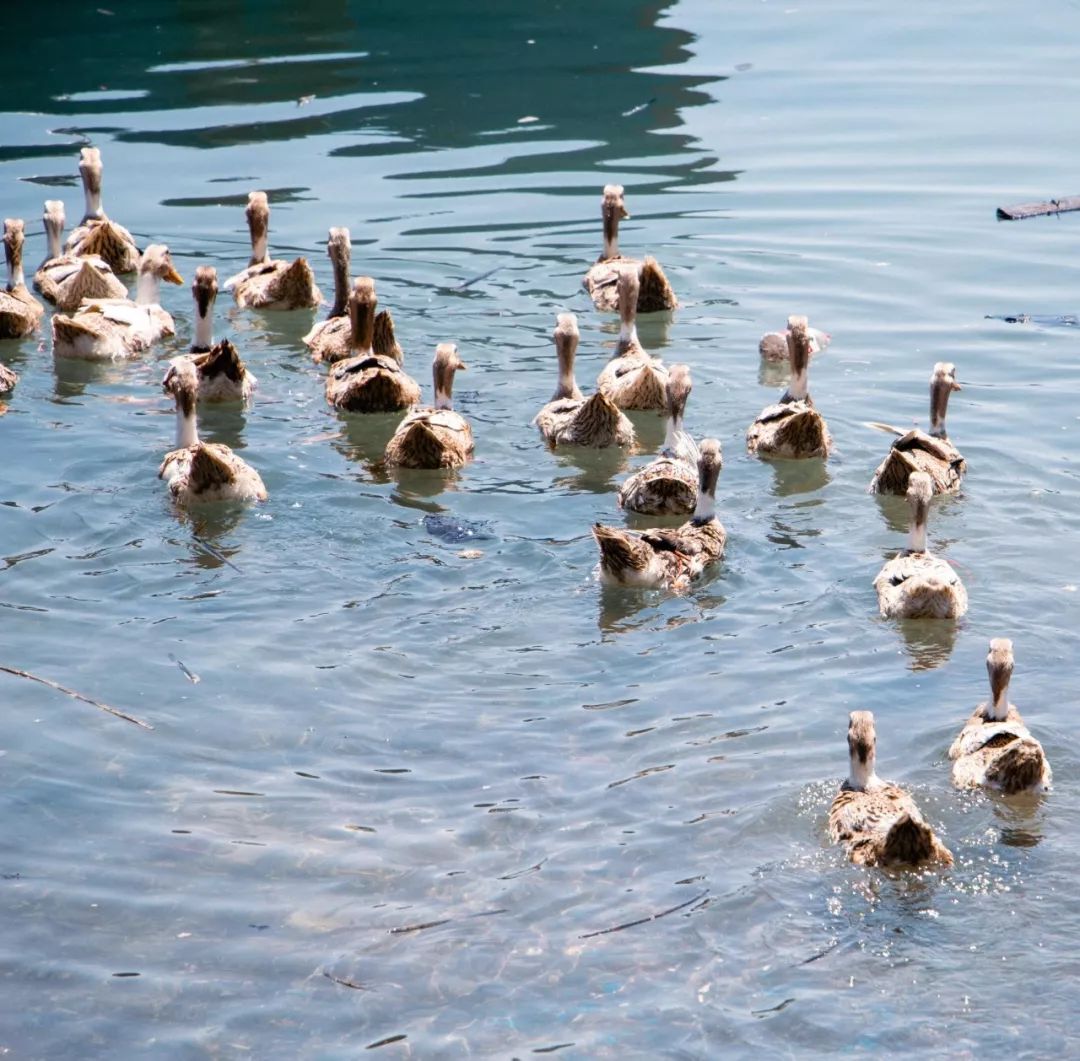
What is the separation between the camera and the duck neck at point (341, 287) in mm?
14711

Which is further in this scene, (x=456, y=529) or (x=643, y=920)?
(x=456, y=529)

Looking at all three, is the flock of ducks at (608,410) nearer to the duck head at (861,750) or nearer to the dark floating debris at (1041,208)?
the duck head at (861,750)

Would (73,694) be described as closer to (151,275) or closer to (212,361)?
(212,361)

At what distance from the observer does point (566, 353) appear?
13039mm

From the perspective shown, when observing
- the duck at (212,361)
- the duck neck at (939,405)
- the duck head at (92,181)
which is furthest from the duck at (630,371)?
the duck head at (92,181)

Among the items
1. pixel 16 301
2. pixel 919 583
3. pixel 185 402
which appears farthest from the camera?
pixel 16 301

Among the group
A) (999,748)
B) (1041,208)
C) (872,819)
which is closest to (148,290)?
(1041,208)

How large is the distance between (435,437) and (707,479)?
2033mm

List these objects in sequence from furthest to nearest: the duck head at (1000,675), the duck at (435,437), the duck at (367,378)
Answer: the duck at (367,378), the duck at (435,437), the duck head at (1000,675)

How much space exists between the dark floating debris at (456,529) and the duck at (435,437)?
2.77 feet

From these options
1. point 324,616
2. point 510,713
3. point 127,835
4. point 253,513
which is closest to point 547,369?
point 253,513

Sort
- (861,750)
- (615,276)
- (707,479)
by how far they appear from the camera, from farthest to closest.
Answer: (615,276) < (707,479) < (861,750)

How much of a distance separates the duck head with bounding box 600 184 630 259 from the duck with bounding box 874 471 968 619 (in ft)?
20.4

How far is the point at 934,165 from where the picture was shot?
1938cm
